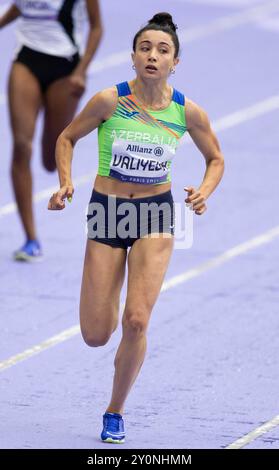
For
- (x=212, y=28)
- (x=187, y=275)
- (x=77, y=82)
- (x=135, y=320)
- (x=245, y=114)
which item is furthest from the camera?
(x=212, y=28)

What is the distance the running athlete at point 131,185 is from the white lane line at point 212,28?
1134 centimetres

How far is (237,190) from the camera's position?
45.0ft

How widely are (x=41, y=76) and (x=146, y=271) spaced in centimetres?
433

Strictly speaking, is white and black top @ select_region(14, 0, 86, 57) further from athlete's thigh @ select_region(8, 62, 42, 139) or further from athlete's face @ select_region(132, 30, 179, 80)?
athlete's face @ select_region(132, 30, 179, 80)

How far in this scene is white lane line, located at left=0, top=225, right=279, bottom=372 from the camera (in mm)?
8914

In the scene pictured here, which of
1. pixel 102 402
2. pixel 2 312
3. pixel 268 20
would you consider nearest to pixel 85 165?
pixel 2 312

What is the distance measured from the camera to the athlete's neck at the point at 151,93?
24.1 feet

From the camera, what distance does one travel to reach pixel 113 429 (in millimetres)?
7254

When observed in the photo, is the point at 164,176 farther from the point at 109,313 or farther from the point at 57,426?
the point at 57,426

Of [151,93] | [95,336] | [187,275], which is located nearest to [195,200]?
[151,93]

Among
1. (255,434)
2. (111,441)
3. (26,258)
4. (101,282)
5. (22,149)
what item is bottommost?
(111,441)

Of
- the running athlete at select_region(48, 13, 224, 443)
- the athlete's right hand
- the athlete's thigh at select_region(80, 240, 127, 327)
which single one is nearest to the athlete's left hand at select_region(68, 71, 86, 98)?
the running athlete at select_region(48, 13, 224, 443)

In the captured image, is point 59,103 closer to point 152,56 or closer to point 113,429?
point 152,56

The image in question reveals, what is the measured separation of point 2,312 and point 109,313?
264cm
